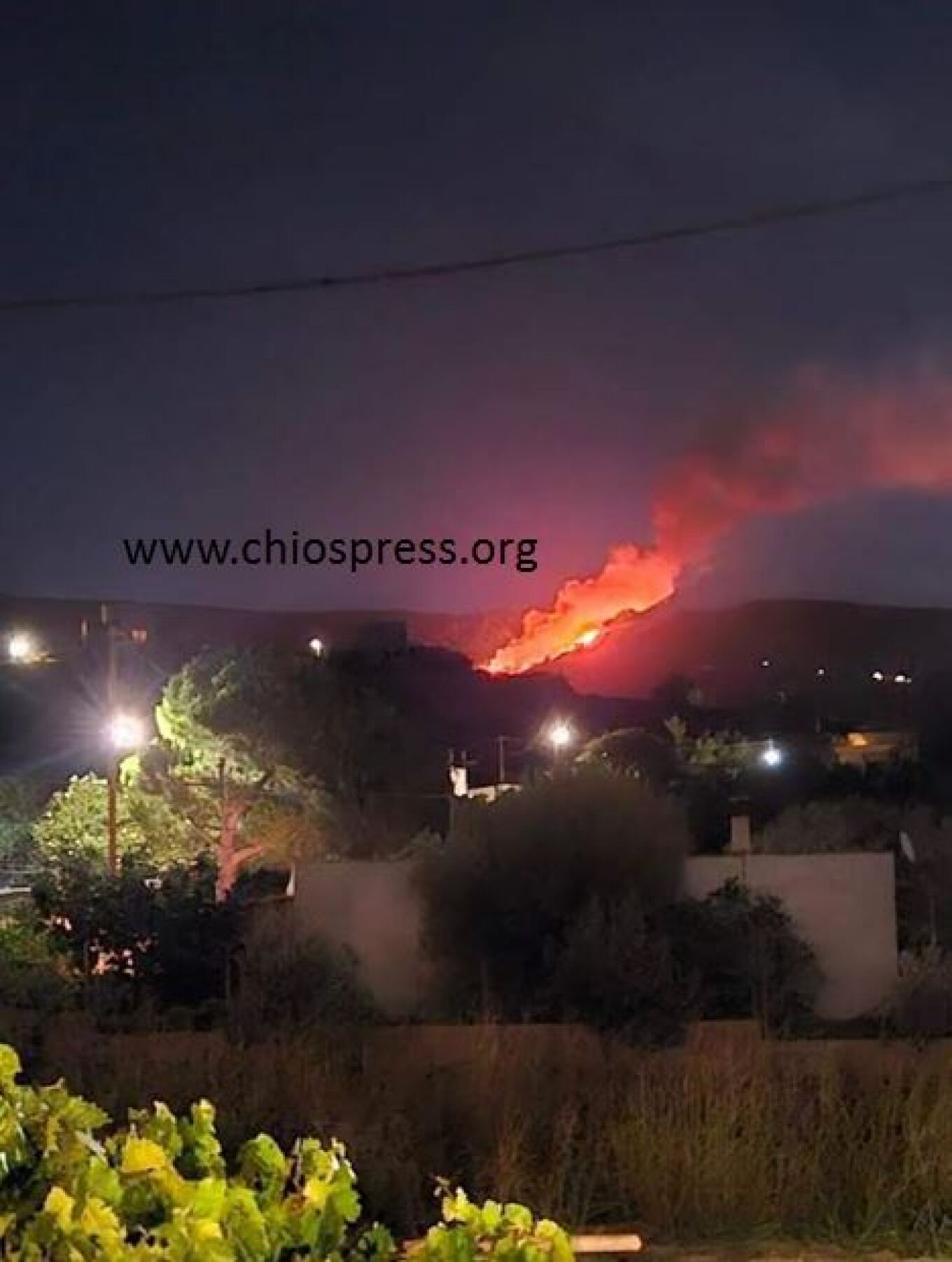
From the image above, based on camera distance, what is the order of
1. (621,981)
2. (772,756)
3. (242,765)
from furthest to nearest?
(772,756) → (242,765) → (621,981)

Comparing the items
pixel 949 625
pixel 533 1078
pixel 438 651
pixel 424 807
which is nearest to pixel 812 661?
pixel 949 625

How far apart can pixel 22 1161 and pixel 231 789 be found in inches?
915

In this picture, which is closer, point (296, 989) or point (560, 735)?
point (296, 989)

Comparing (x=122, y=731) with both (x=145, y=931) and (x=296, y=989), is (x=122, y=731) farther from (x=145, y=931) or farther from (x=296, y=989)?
(x=296, y=989)

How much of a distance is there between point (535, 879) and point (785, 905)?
2670 mm

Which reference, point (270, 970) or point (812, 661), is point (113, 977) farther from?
point (812, 661)

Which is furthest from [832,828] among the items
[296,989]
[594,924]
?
[296,989]

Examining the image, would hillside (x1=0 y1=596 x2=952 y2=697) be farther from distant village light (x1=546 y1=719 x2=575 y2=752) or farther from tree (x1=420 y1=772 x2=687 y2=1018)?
tree (x1=420 y1=772 x2=687 y2=1018)

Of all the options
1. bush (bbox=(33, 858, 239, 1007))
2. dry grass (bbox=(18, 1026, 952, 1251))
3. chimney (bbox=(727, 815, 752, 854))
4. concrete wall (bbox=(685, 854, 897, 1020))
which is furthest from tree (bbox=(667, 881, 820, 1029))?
dry grass (bbox=(18, 1026, 952, 1251))

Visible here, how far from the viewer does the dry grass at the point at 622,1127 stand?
19.0 feet

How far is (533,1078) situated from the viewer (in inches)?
312

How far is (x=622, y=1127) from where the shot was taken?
6.43 meters

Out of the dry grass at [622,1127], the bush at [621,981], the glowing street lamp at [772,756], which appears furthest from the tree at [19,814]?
the dry grass at [622,1127]

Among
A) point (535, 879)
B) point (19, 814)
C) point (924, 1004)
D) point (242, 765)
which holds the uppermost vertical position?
point (242, 765)
